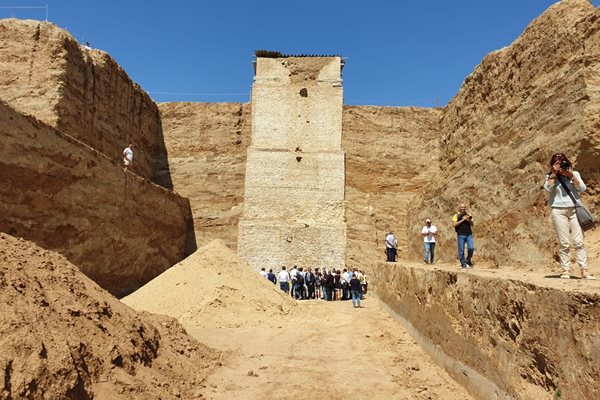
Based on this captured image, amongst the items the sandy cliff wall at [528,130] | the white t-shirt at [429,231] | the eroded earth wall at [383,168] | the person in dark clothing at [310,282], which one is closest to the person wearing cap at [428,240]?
the white t-shirt at [429,231]

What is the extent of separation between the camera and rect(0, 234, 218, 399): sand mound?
3.39m

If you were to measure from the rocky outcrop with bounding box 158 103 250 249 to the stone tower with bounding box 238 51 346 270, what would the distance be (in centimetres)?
113

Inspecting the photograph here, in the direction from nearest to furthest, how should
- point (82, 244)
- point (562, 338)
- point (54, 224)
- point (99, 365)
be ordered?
1. point (562, 338)
2. point (99, 365)
3. point (54, 224)
4. point (82, 244)

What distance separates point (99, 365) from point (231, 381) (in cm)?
173

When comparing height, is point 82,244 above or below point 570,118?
below

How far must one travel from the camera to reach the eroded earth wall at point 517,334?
281 cm

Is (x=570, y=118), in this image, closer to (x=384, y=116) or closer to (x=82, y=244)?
(x=82, y=244)

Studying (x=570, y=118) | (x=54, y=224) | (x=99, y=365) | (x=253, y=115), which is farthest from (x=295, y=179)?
(x=99, y=365)

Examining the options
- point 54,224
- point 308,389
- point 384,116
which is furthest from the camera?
point 384,116

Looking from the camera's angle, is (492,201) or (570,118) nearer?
(570,118)

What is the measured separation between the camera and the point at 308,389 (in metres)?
5.12

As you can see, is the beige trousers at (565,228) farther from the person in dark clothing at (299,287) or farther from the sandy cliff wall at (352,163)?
the sandy cliff wall at (352,163)

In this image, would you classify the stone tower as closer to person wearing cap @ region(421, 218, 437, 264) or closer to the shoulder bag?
person wearing cap @ region(421, 218, 437, 264)

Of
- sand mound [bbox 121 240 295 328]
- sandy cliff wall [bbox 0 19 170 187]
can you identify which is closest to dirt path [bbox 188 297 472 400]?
sand mound [bbox 121 240 295 328]
